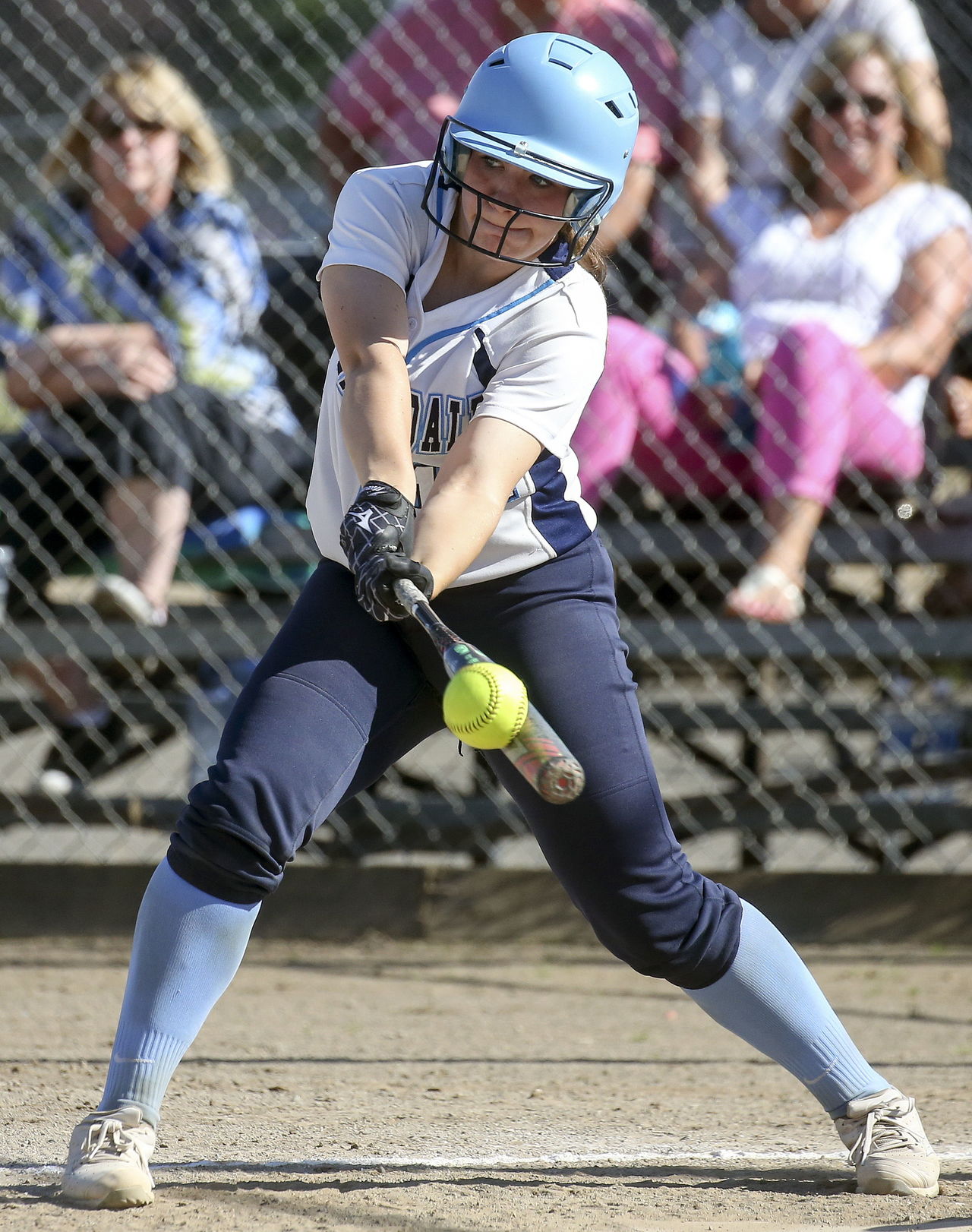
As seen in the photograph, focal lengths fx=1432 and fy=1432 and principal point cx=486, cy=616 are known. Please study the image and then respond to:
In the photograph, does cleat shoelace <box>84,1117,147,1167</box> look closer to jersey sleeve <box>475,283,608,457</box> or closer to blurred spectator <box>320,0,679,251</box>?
jersey sleeve <box>475,283,608,457</box>

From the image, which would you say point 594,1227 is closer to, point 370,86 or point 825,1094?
point 825,1094

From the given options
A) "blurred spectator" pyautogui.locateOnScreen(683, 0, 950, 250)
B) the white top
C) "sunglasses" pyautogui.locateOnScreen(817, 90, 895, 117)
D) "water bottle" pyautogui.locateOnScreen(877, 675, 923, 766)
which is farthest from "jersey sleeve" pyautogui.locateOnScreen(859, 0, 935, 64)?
"water bottle" pyautogui.locateOnScreen(877, 675, 923, 766)

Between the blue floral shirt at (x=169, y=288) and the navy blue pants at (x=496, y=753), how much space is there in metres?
2.10

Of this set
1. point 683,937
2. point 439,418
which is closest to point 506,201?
point 439,418

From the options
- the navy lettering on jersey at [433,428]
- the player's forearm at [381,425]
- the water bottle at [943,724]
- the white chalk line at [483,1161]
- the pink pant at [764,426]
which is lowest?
the water bottle at [943,724]

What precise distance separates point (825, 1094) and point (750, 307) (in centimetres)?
268

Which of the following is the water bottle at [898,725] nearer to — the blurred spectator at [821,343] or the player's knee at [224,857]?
the blurred spectator at [821,343]

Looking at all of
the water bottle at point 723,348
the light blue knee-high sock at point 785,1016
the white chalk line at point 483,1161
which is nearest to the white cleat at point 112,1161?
the white chalk line at point 483,1161

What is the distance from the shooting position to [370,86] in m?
4.43

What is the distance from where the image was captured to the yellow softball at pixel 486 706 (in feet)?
5.51

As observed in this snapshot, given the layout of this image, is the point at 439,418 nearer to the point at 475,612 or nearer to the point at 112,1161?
the point at 475,612

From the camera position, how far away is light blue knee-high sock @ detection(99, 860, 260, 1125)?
202 centimetres

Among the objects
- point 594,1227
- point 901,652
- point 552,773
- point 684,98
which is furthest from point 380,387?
point 684,98

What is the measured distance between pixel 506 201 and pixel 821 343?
2098 mm
